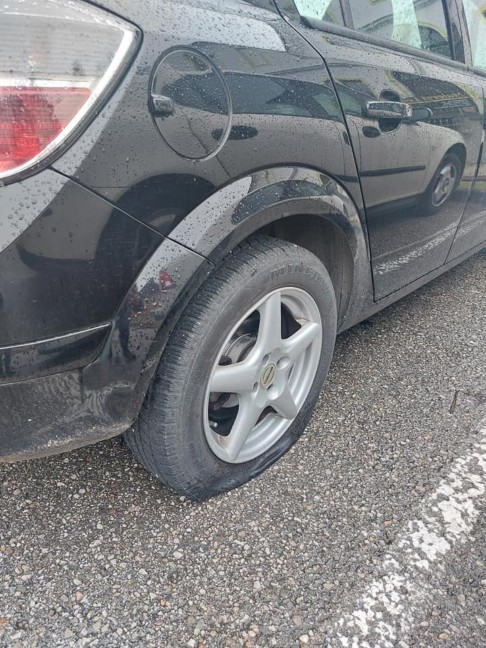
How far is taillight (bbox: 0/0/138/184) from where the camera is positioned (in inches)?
36.8

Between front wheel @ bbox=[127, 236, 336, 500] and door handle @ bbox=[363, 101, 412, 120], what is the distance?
50 cm

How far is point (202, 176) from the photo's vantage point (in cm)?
118

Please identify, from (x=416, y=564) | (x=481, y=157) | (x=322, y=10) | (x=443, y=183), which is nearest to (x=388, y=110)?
(x=322, y=10)

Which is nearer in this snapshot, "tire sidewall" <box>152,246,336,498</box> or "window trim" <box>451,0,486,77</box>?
"tire sidewall" <box>152,246,336,498</box>

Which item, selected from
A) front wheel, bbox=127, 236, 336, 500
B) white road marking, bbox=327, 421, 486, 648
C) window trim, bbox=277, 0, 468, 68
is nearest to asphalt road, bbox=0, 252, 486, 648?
white road marking, bbox=327, 421, 486, 648

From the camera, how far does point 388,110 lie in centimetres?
171

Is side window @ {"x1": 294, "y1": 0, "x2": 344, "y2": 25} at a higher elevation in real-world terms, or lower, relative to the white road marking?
higher

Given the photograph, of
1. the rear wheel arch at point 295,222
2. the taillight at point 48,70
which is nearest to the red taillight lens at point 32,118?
the taillight at point 48,70

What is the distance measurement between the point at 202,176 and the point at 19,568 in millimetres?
1127

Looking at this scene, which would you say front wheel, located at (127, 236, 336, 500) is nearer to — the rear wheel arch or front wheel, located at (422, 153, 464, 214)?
the rear wheel arch

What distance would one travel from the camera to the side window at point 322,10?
1574 mm

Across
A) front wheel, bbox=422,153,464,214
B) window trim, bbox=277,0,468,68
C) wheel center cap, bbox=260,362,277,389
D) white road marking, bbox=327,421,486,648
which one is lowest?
white road marking, bbox=327,421,486,648

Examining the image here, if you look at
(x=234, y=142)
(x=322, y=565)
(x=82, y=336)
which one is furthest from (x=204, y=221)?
(x=322, y=565)

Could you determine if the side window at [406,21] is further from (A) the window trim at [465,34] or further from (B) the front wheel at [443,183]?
(B) the front wheel at [443,183]
